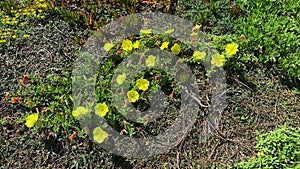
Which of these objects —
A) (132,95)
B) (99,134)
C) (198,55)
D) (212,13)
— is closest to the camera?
(99,134)

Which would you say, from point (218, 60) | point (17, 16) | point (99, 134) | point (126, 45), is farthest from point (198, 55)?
point (17, 16)

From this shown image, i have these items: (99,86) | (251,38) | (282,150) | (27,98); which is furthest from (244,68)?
(27,98)

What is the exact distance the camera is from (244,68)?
368cm

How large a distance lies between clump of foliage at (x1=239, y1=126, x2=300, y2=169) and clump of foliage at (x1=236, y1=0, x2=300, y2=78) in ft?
2.14

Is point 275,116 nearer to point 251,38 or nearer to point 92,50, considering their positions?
point 251,38

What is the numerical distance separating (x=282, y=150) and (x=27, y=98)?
2.08 m

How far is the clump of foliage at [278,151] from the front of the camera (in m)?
2.97

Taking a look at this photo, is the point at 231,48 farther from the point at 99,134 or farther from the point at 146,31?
the point at 99,134

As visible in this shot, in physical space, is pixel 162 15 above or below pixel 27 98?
above

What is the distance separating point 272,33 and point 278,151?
3.77ft

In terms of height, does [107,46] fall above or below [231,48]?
below

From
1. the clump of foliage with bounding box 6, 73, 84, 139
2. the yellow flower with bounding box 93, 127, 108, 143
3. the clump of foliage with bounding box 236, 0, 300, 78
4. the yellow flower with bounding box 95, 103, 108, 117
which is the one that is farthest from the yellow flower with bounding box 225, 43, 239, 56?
the clump of foliage with bounding box 6, 73, 84, 139

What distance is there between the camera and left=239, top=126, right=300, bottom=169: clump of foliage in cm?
297

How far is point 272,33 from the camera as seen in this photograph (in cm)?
366
